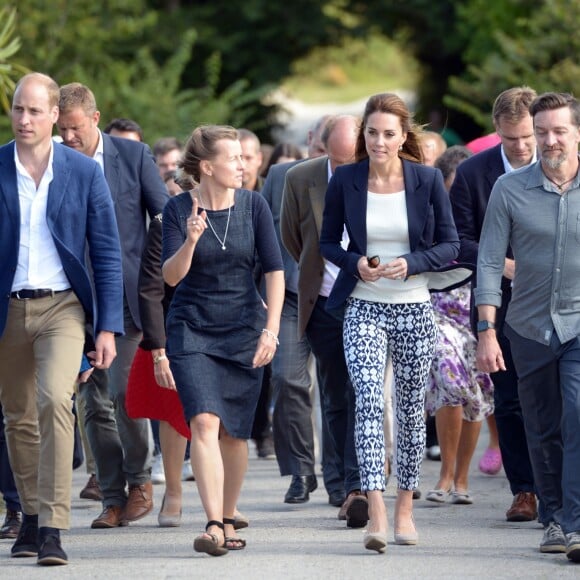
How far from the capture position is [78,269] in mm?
7586

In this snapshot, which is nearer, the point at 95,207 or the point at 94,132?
the point at 95,207

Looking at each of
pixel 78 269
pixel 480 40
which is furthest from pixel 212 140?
pixel 480 40

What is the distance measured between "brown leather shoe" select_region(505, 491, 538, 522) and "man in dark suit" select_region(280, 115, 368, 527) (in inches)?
38.1

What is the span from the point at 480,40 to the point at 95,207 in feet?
61.8

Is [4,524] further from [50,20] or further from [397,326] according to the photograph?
[50,20]

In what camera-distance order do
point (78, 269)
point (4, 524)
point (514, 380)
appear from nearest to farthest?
point (78, 269)
point (4, 524)
point (514, 380)

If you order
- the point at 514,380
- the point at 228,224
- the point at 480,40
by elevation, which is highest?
the point at 480,40

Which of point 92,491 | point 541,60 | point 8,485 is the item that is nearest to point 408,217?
point 8,485

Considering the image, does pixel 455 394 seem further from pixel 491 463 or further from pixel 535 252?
pixel 535 252

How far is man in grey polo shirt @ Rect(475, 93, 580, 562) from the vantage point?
7570mm

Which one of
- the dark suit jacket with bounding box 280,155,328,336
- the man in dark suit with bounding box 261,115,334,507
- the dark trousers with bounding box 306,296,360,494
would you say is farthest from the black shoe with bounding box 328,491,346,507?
the dark suit jacket with bounding box 280,155,328,336

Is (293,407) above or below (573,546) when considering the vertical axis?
above

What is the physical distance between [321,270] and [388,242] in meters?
1.39

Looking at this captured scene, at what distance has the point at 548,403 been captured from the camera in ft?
25.6
